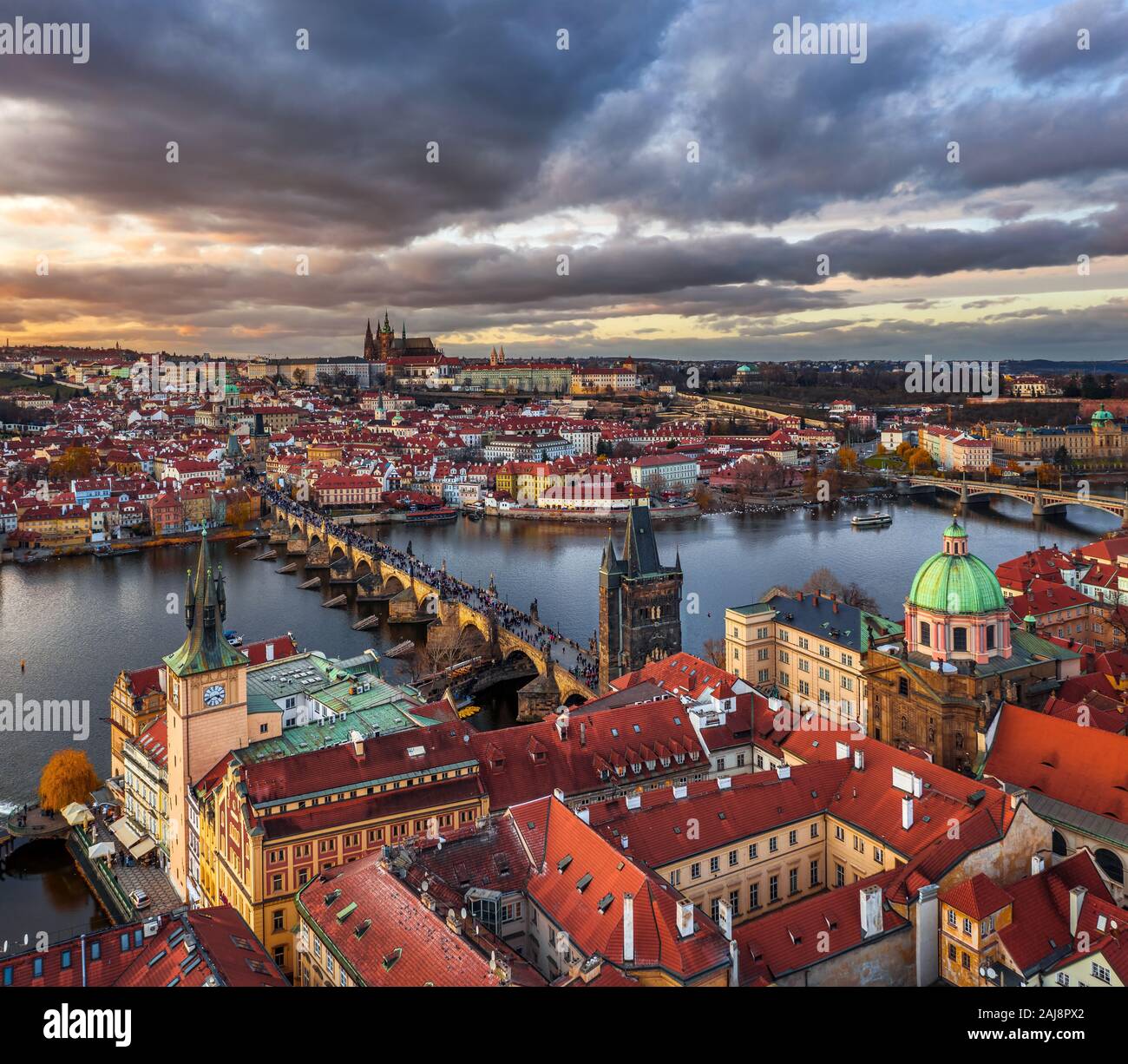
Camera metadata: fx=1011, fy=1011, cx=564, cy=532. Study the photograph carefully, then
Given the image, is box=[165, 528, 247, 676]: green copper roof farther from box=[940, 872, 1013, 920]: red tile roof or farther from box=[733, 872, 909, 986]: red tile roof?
box=[940, 872, 1013, 920]: red tile roof

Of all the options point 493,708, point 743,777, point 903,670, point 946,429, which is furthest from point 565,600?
point 946,429

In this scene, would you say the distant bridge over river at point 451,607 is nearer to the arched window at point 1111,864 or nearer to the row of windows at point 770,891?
the row of windows at point 770,891

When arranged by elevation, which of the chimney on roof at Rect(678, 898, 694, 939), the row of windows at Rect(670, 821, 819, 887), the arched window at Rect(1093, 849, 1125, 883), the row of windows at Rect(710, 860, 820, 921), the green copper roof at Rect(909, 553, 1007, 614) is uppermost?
the green copper roof at Rect(909, 553, 1007, 614)

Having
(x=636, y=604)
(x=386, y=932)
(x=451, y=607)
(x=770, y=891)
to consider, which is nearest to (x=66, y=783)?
(x=386, y=932)

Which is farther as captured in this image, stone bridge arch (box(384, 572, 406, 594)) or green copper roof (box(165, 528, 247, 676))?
stone bridge arch (box(384, 572, 406, 594))

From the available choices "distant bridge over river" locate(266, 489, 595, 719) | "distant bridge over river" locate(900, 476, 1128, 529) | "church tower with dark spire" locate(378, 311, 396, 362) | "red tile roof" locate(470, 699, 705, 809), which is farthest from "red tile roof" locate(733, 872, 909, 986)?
"church tower with dark spire" locate(378, 311, 396, 362)

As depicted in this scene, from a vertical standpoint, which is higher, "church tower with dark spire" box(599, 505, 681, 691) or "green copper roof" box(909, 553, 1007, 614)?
"green copper roof" box(909, 553, 1007, 614)

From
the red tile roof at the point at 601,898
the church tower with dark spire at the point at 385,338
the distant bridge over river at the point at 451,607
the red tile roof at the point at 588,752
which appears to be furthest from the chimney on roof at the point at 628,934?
the church tower with dark spire at the point at 385,338

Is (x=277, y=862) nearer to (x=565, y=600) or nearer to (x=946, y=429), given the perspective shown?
(x=565, y=600)
